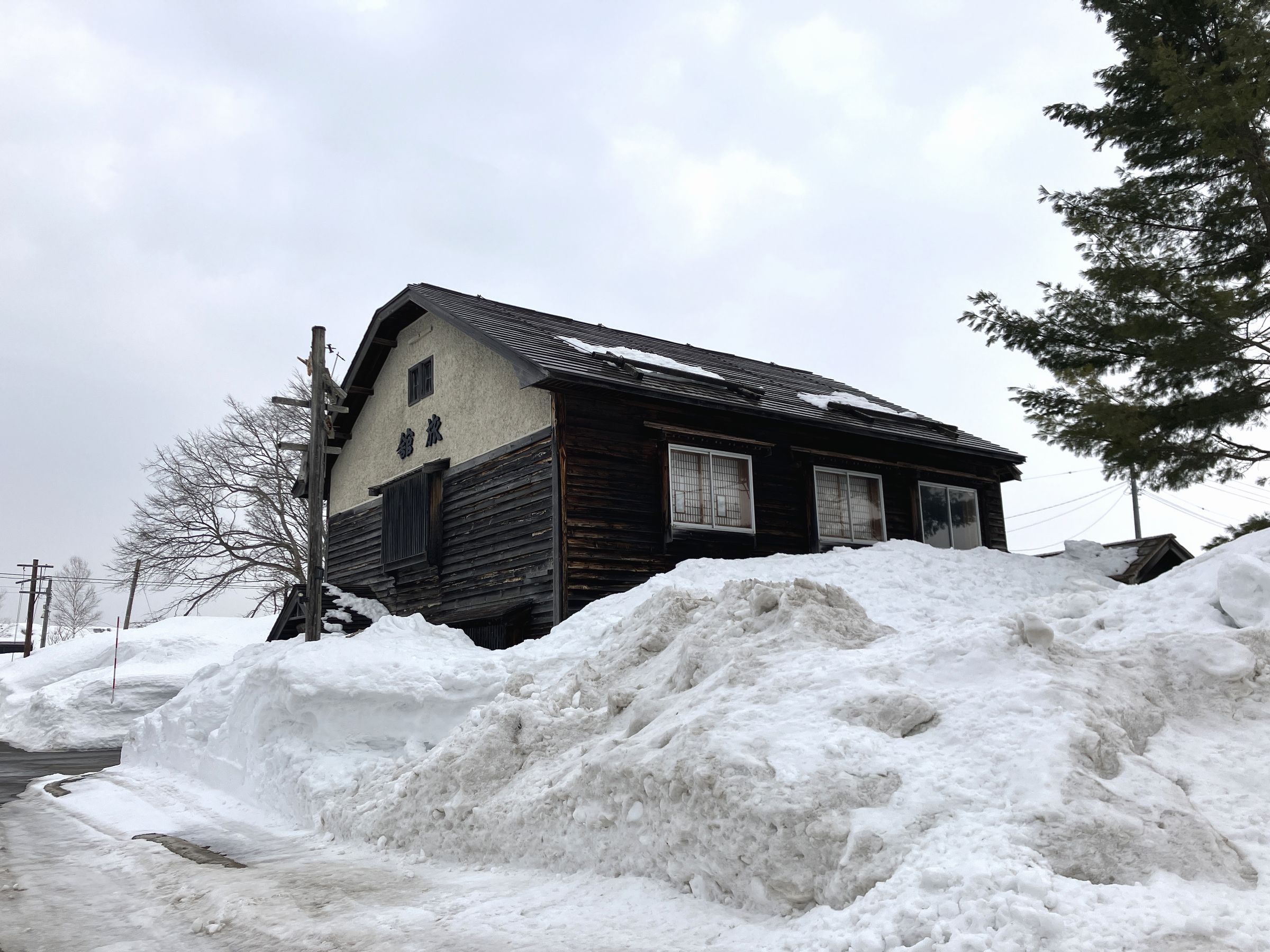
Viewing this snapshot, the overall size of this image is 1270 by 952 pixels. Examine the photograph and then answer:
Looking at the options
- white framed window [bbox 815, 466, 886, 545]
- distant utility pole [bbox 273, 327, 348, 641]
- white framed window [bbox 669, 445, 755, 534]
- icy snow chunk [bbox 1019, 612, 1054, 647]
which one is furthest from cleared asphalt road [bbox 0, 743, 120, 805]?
white framed window [bbox 815, 466, 886, 545]

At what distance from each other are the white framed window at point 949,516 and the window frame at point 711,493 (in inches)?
176

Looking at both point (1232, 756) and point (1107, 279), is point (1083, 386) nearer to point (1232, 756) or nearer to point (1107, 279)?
point (1107, 279)

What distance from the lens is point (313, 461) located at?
13.9m

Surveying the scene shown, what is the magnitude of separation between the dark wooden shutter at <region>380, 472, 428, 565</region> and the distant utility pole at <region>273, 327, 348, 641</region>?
2.17 m

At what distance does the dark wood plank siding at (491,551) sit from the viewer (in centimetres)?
1350

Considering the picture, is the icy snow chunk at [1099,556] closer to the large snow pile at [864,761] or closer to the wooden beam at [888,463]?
the wooden beam at [888,463]

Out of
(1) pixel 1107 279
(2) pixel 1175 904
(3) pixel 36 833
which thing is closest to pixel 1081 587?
(2) pixel 1175 904

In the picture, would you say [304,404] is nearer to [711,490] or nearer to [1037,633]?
[711,490]

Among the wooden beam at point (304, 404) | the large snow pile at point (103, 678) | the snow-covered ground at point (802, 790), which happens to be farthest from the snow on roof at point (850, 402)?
the large snow pile at point (103, 678)

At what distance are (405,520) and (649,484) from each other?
200 inches

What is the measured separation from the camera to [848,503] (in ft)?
55.7

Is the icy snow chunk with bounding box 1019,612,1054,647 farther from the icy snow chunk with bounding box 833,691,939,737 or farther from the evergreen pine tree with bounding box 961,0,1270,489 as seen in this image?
the evergreen pine tree with bounding box 961,0,1270,489

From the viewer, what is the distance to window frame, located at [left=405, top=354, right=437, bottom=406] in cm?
1703

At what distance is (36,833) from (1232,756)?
938 cm
